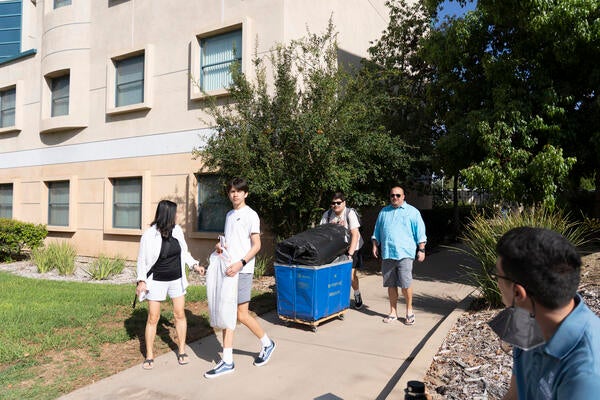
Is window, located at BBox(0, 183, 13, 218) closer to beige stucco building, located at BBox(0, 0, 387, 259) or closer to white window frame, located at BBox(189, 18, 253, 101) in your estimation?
beige stucco building, located at BBox(0, 0, 387, 259)

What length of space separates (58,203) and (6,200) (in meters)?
3.55

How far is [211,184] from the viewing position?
457 inches

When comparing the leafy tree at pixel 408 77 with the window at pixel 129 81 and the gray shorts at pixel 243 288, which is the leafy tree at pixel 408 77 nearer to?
the window at pixel 129 81

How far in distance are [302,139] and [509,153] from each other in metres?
3.72

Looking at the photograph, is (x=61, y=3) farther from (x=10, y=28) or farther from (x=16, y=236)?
(x=16, y=236)

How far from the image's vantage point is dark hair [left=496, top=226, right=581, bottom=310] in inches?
59.4

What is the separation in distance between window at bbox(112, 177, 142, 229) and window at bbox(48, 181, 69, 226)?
2501 millimetres

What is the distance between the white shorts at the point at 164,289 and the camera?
4.66 m

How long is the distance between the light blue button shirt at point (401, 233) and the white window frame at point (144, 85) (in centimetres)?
891

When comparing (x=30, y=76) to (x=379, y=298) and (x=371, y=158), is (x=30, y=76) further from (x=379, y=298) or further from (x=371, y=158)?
(x=379, y=298)

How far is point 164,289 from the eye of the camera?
4.71 meters

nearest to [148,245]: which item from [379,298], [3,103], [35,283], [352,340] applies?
[352,340]

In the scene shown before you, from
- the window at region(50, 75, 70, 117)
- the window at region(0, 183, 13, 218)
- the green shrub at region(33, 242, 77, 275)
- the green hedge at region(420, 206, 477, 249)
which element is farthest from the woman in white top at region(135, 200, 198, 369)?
the window at region(0, 183, 13, 218)

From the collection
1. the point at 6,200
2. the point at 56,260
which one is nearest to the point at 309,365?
the point at 56,260
